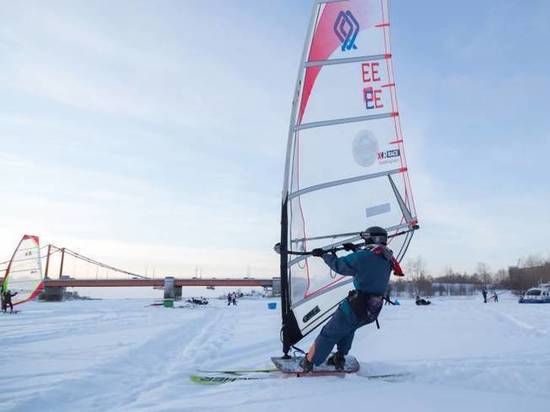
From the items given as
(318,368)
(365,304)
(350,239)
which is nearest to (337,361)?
(318,368)

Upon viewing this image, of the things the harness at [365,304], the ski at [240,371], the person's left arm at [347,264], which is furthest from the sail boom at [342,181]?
the ski at [240,371]

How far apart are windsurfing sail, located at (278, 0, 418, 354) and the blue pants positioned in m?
0.88

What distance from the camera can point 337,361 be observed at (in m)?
4.57

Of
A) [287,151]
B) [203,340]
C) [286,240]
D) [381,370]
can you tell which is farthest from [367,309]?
[203,340]

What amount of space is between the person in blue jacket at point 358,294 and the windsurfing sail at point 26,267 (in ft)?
75.0

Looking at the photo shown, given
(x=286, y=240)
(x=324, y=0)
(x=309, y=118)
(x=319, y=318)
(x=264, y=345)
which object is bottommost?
(x=264, y=345)

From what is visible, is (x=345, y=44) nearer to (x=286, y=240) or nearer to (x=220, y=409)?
(x=286, y=240)

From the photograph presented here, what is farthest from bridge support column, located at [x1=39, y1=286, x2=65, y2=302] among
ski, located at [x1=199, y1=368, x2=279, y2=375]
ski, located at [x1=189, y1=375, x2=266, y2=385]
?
ski, located at [x1=189, y1=375, x2=266, y2=385]

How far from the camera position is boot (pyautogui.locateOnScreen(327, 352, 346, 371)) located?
4523 millimetres

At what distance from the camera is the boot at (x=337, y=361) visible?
14.8 feet

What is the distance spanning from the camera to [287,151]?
17.1 ft

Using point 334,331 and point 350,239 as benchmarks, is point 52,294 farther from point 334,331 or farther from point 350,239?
point 334,331

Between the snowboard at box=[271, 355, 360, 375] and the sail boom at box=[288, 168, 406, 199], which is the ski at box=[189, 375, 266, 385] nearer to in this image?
the snowboard at box=[271, 355, 360, 375]

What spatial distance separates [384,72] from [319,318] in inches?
120
